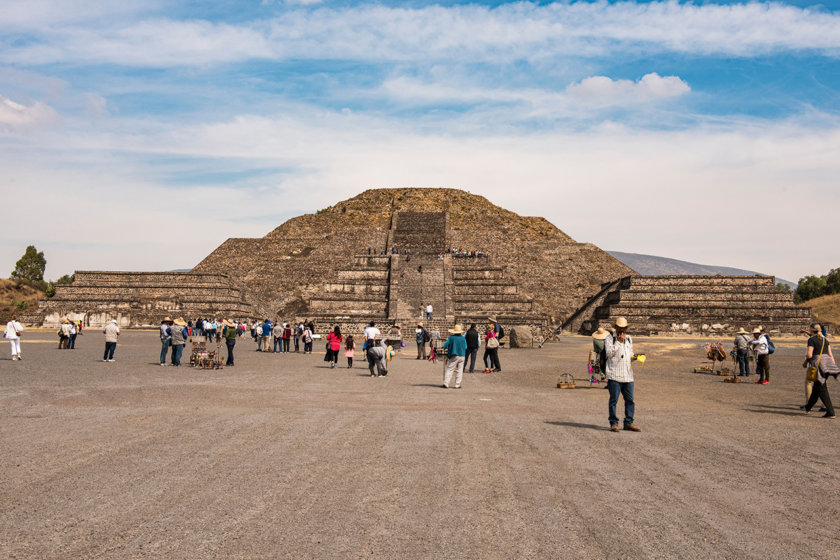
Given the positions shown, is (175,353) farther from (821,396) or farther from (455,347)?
(821,396)

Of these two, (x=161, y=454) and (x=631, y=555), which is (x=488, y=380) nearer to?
(x=161, y=454)

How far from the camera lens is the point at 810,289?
7725 centimetres

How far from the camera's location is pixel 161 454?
735 cm

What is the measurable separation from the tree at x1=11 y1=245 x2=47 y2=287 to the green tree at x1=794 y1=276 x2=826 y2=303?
80.2 meters

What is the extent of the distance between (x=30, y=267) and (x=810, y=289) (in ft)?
275

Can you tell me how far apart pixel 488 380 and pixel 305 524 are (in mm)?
11773

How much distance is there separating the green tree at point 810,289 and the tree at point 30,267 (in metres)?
80.2

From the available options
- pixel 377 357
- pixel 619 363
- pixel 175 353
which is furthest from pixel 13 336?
pixel 619 363

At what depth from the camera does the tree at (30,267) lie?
6975 cm

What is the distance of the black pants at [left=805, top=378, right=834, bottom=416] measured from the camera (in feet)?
36.0

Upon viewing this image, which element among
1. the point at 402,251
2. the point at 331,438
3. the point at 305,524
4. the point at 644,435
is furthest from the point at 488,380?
the point at 402,251

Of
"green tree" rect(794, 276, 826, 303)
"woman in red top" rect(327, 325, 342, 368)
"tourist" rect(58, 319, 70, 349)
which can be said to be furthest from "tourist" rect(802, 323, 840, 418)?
"green tree" rect(794, 276, 826, 303)

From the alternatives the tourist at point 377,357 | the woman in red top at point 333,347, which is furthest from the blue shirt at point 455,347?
the woman in red top at point 333,347

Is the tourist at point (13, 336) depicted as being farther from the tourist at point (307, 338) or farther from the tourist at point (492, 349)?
the tourist at point (492, 349)
